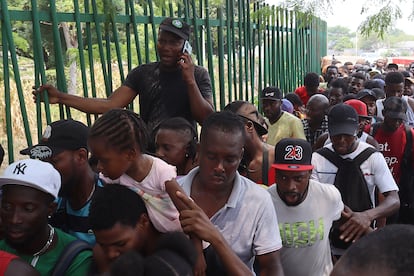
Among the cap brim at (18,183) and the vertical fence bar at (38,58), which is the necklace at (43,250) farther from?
the vertical fence bar at (38,58)

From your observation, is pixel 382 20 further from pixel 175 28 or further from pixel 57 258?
pixel 57 258

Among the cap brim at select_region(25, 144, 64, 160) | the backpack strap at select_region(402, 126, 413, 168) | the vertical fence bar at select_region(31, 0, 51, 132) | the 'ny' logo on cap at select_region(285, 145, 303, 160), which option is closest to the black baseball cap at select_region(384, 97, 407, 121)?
the backpack strap at select_region(402, 126, 413, 168)

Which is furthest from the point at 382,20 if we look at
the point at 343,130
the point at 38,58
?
the point at 38,58

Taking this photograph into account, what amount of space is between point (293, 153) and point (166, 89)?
3.66 ft

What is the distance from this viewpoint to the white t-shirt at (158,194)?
237 centimetres

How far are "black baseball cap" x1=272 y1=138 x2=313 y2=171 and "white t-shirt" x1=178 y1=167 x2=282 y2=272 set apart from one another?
676 millimetres

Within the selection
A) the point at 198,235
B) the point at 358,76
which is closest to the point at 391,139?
the point at 198,235

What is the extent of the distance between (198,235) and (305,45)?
34.9 ft

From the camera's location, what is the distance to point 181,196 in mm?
2258

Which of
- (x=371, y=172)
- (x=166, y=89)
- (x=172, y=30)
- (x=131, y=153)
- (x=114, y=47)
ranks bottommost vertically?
(x=371, y=172)

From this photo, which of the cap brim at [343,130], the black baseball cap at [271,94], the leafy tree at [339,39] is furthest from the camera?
the leafy tree at [339,39]

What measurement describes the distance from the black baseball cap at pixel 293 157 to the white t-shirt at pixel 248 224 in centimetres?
68

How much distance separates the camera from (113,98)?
4035 mm

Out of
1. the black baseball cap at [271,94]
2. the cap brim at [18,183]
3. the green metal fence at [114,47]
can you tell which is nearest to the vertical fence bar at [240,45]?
the green metal fence at [114,47]
